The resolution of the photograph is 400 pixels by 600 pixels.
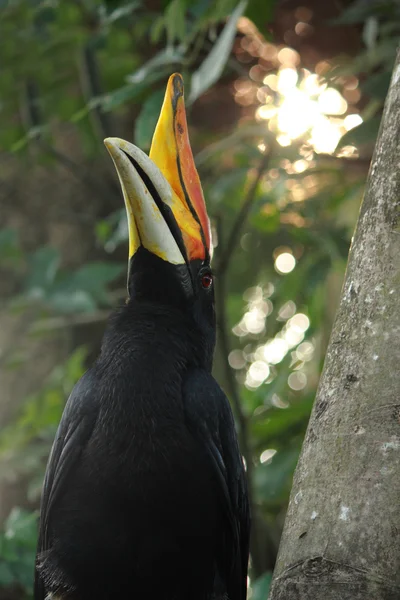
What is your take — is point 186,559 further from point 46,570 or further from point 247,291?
point 247,291

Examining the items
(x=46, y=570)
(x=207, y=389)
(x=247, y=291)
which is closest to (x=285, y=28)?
(x=247, y=291)

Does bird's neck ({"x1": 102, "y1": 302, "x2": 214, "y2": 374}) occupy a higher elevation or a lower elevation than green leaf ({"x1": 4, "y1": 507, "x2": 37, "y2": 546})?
higher

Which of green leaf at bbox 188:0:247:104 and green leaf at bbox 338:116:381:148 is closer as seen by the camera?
green leaf at bbox 188:0:247:104

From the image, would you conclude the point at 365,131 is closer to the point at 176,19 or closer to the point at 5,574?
the point at 176,19

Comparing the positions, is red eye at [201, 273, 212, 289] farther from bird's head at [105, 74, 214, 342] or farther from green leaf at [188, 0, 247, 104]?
green leaf at [188, 0, 247, 104]

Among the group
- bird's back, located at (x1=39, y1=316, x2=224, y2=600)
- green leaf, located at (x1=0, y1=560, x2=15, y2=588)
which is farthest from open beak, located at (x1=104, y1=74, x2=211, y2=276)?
green leaf, located at (x1=0, y1=560, x2=15, y2=588)

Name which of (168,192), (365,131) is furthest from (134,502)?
(365,131)

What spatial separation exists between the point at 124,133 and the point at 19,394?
5.03ft

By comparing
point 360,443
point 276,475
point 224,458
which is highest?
point 360,443

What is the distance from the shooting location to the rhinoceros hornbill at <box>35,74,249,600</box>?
2.36 meters

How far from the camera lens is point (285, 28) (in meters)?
3.84

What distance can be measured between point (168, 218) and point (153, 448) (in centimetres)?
67

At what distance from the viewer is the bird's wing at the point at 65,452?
247cm

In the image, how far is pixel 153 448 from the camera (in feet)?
7.72
